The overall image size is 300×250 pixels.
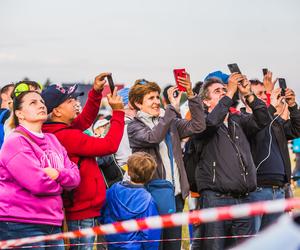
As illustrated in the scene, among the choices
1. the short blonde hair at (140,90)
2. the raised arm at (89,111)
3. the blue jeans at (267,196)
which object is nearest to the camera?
the raised arm at (89,111)

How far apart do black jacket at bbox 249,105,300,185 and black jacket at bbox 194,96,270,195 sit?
27.0 inches

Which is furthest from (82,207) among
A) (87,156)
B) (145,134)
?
(145,134)

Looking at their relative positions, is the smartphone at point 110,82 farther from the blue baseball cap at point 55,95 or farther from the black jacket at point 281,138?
the black jacket at point 281,138

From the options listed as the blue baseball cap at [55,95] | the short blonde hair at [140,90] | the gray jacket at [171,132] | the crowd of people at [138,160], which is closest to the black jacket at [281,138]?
the crowd of people at [138,160]

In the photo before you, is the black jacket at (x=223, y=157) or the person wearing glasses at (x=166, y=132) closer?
the person wearing glasses at (x=166, y=132)

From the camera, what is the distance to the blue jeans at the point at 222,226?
5832 mm

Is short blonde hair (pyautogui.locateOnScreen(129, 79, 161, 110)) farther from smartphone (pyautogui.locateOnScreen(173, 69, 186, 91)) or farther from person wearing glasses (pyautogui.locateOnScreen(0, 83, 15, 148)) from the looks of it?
person wearing glasses (pyautogui.locateOnScreen(0, 83, 15, 148))

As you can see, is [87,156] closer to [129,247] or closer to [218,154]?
[129,247]

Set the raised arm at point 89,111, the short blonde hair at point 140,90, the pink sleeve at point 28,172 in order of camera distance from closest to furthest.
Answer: the pink sleeve at point 28,172, the raised arm at point 89,111, the short blonde hair at point 140,90

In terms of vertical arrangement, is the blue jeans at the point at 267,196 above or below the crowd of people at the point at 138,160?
below

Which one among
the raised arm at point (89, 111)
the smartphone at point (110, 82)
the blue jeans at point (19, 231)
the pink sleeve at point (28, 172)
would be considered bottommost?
the blue jeans at point (19, 231)

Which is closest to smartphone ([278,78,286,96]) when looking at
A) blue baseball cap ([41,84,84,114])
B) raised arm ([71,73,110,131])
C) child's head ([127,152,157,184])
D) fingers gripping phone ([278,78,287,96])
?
fingers gripping phone ([278,78,287,96])

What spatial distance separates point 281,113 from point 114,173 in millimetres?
2120

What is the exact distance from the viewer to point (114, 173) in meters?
6.84
